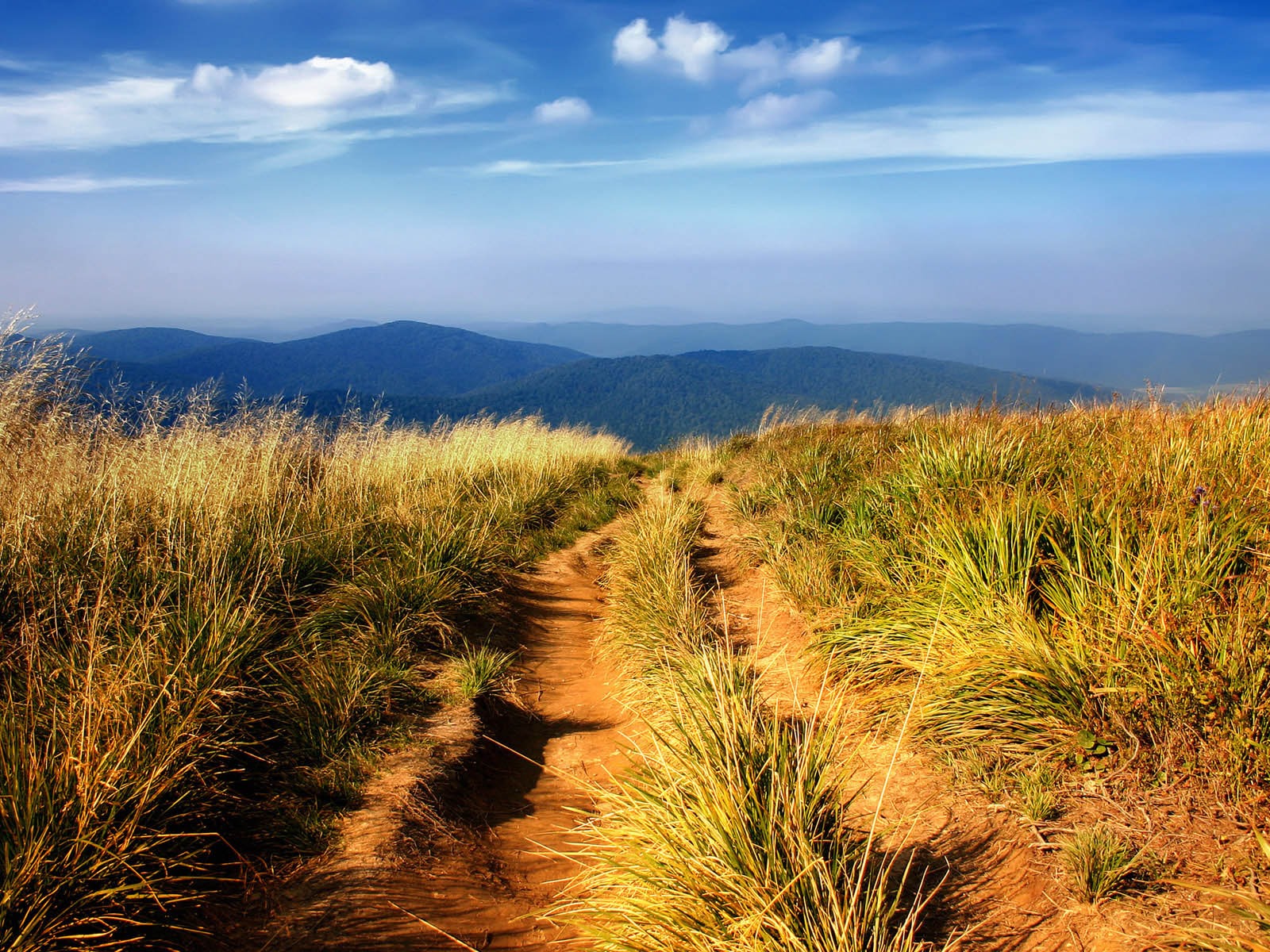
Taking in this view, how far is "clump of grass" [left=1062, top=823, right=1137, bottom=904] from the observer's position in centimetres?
231

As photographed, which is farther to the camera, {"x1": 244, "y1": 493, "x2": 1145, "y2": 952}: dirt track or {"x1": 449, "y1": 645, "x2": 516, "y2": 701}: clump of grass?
{"x1": 449, "y1": 645, "x2": 516, "y2": 701}: clump of grass

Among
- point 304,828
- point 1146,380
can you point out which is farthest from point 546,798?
point 1146,380

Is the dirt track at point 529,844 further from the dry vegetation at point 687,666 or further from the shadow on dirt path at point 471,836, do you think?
the dry vegetation at point 687,666

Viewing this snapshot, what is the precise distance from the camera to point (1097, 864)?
236 centimetres

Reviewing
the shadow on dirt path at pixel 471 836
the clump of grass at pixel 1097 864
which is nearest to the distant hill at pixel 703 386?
the shadow on dirt path at pixel 471 836

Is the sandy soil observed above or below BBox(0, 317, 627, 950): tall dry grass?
below

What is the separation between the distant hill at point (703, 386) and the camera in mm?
139750

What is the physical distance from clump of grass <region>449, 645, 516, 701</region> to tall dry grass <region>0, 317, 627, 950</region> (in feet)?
0.69

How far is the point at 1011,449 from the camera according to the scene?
539 cm

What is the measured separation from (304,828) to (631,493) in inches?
352

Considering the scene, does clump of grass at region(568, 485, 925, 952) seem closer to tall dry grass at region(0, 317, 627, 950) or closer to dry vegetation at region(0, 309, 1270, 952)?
dry vegetation at region(0, 309, 1270, 952)

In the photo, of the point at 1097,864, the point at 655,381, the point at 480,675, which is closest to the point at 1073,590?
the point at 1097,864

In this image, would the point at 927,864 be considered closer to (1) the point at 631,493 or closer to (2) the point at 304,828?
(2) the point at 304,828

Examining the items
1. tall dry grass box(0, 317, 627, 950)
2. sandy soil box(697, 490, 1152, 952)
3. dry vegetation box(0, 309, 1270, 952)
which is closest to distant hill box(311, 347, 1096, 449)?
tall dry grass box(0, 317, 627, 950)
